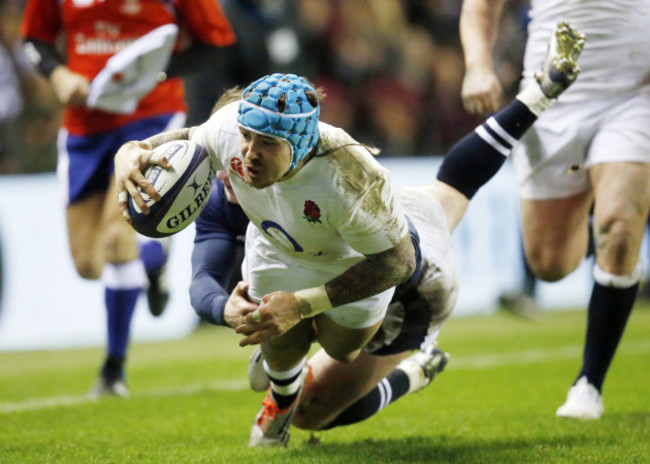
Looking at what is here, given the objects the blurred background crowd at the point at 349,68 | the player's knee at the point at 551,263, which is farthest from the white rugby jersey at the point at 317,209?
the blurred background crowd at the point at 349,68

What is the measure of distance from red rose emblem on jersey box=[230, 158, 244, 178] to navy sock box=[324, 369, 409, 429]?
1.42m

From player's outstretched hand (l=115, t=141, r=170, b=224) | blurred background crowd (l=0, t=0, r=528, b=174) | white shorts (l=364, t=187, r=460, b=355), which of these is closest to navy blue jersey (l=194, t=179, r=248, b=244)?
white shorts (l=364, t=187, r=460, b=355)

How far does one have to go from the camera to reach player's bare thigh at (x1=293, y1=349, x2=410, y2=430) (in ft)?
14.6

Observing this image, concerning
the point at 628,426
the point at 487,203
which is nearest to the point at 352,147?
the point at 628,426

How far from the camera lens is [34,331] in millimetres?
8844

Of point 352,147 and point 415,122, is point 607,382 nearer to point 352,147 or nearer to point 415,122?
point 352,147

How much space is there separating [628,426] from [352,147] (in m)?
2.05

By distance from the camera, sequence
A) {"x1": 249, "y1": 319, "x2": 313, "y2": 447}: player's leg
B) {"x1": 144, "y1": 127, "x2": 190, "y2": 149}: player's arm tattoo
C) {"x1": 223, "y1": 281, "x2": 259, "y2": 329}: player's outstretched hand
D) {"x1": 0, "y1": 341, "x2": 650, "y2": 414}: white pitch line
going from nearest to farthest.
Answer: {"x1": 223, "y1": 281, "x2": 259, "y2": 329}: player's outstretched hand < {"x1": 144, "y1": 127, "x2": 190, "y2": 149}: player's arm tattoo < {"x1": 249, "y1": 319, "x2": 313, "y2": 447}: player's leg < {"x1": 0, "y1": 341, "x2": 650, "y2": 414}: white pitch line

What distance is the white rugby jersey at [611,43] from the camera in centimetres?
490

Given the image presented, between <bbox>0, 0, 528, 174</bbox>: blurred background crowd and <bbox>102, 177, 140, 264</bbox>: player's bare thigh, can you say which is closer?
<bbox>102, 177, 140, 264</bbox>: player's bare thigh

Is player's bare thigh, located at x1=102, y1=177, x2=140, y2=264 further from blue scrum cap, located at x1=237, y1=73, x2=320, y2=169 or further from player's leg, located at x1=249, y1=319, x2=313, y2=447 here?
blue scrum cap, located at x1=237, y1=73, x2=320, y2=169

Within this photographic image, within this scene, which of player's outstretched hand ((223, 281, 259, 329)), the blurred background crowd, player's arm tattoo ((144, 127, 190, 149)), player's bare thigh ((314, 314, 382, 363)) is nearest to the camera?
player's outstretched hand ((223, 281, 259, 329))

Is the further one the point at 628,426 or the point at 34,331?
the point at 34,331

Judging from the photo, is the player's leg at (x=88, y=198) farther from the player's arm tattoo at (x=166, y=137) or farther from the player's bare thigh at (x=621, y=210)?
the player's bare thigh at (x=621, y=210)
